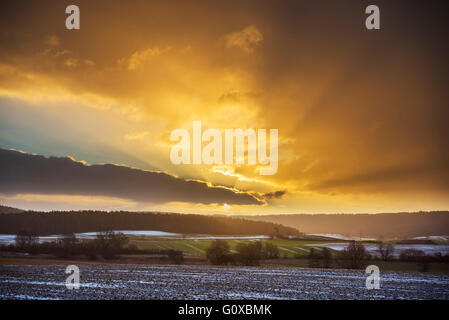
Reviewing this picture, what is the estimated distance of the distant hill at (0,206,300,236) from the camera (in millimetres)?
115512

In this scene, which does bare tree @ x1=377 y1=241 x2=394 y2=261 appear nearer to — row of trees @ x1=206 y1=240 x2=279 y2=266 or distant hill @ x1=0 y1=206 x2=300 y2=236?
row of trees @ x1=206 y1=240 x2=279 y2=266

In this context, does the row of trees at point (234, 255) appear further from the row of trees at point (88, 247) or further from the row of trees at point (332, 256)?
the row of trees at point (88, 247)

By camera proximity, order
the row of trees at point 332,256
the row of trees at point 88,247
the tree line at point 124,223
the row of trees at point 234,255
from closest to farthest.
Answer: the row of trees at point 332,256 → the row of trees at point 234,255 → the row of trees at point 88,247 → the tree line at point 124,223

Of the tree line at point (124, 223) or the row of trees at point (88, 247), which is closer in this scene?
the row of trees at point (88, 247)

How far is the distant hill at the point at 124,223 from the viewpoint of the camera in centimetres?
11551

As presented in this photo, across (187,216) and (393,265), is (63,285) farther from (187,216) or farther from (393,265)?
(187,216)

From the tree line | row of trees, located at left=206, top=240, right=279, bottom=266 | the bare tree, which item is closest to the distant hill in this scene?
the tree line

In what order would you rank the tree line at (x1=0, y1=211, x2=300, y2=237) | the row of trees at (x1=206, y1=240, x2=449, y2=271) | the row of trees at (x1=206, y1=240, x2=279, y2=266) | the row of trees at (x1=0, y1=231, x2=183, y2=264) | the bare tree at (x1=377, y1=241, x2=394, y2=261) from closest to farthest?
the row of trees at (x1=206, y1=240, x2=449, y2=271) → the row of trees at (x1=206, y1=240, x2=279, y2=266) → the bare tree at (x1=377, y1=241, x2=394, y2=261) → the row of trees at (x1=0, y1=231, x2=183, y2=264) → the tree line at (x1=0, y1=211, x2=300, y2=237)

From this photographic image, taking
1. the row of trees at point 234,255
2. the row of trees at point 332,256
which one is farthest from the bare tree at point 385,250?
the row of trees at point 234,255

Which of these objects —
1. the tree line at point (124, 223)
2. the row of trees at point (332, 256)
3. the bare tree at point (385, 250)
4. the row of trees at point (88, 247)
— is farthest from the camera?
the tree line at point (124, 223)

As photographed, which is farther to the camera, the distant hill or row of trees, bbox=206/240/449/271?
the distant hill

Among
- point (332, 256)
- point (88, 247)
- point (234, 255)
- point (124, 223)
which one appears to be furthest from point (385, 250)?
point (124, 223)
